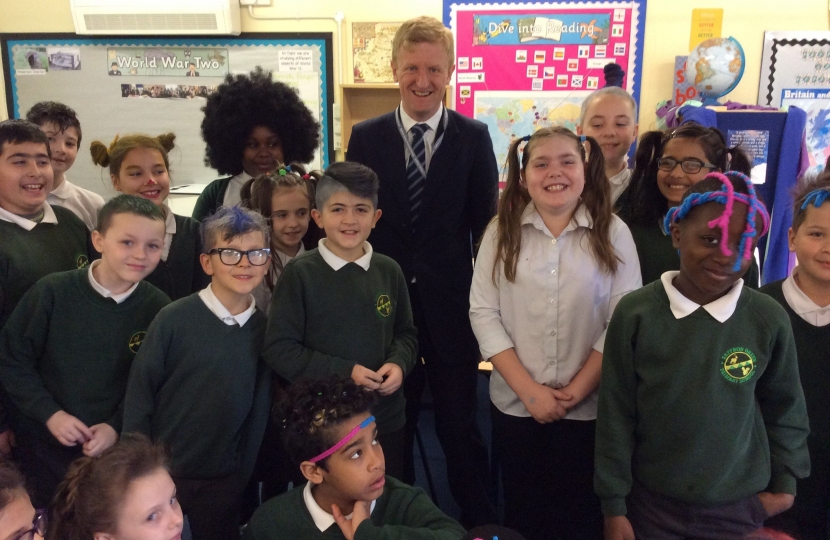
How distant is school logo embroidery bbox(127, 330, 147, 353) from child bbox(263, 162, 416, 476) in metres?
0.39

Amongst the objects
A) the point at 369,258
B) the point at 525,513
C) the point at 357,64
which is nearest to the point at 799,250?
the point at 525,513

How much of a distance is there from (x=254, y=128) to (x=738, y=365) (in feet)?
6.74

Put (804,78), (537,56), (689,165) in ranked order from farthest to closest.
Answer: (537,56) → (804,78) → (689,165)

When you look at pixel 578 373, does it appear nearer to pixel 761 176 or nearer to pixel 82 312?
pixel 82 312

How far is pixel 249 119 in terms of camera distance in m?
2.54

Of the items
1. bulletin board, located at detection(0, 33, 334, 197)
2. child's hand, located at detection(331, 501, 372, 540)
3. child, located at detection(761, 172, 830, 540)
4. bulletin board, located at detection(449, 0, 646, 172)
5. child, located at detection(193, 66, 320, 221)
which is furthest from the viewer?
bulletin board, located at detection(0, 33, 334, 197)

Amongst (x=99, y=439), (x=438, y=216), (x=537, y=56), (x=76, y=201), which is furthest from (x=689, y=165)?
(x=537, y=56)

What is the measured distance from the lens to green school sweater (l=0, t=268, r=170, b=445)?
1.61 meters

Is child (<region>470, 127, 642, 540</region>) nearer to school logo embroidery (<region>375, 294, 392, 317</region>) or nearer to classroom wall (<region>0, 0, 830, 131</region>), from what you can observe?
school logo embroidery (<region>375, 294, 392, 317</region>)

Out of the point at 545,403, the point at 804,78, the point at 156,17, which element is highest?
the point at 156,17

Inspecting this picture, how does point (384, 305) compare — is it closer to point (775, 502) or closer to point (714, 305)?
point (714, 305)

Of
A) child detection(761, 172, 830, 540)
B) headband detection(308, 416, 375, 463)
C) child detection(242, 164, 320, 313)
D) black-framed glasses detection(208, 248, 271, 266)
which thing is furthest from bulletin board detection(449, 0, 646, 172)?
headband detection(308, 416, 375, 463)

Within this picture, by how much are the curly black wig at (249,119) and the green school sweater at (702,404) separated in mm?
1776

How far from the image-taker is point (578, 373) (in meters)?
1.62
